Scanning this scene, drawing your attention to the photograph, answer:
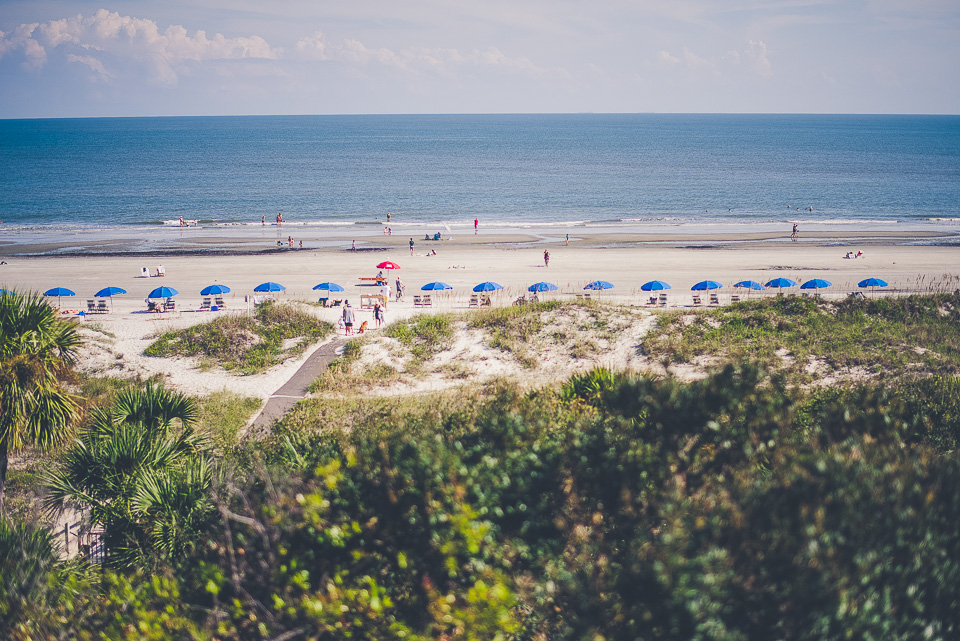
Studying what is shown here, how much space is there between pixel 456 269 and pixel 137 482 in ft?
112

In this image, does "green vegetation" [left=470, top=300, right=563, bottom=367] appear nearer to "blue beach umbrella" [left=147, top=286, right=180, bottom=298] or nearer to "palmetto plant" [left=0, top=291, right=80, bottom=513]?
"palmetto plant" [left=0, top=291, right=80, bottom=513]

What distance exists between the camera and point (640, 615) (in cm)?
600

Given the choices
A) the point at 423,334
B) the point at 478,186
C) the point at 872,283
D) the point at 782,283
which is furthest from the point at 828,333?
the point at 478,186

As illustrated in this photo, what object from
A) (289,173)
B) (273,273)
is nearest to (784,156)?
(289,173)

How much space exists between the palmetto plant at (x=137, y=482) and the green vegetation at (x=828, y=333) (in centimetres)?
1625

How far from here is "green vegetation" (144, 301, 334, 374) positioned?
24.3 m

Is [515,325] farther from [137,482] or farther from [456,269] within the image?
[456,269]

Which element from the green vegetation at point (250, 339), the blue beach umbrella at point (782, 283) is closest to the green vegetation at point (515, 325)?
the green vegetation at point (250, 339)

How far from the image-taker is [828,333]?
24078mm

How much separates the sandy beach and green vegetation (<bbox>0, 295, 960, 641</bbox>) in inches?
588

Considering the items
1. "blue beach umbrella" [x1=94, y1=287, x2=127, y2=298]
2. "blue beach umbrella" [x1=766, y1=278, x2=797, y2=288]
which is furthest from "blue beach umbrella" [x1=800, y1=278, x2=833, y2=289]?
"blue beach umbrella" [x1=94, y1=287, x2=127, y2=298]

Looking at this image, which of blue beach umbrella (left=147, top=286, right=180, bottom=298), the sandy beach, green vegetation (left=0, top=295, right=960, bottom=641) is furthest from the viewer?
blue beach umbrella (left=147, top=286, right=180, bottom=298)

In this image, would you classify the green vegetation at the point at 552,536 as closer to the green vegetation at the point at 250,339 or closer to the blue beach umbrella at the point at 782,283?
the green vegetation at the point at 250,339

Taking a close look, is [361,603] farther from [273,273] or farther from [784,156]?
[784,156]
